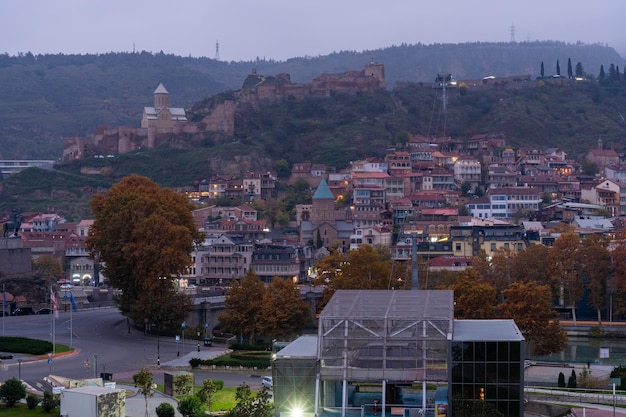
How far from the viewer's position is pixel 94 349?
60.2 meters

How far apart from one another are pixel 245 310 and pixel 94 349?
856 cm

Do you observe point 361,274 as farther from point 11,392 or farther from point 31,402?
point 31,402

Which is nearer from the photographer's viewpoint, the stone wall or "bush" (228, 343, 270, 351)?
"bush" (228, 343, 270, 351)

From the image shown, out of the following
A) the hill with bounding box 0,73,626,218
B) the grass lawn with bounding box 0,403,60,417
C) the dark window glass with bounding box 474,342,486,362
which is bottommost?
the grass lawn with bounding box 0,403,60,417

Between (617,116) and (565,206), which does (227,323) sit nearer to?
(565,206)

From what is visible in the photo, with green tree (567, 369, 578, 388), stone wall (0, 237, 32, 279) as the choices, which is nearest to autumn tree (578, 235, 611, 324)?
green tree (567, 369, 578, 388)

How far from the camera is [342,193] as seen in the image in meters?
122

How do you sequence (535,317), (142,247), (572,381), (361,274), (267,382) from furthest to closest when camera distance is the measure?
(361,274)
(142,247)
(535,317)
(572,381)
(267,382)

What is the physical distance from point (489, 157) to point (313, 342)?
91.1 m

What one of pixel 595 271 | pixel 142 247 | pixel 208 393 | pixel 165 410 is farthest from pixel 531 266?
pixel 165 410

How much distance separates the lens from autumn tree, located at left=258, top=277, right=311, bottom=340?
65375 mm

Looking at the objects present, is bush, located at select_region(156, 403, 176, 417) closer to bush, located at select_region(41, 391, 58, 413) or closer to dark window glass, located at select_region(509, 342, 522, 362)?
bush, located at select_region(41, 391, 58, 413)

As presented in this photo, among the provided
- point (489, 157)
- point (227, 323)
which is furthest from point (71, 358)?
point (489, 157)

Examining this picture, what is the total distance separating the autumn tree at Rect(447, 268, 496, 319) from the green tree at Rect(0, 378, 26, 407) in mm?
24086
